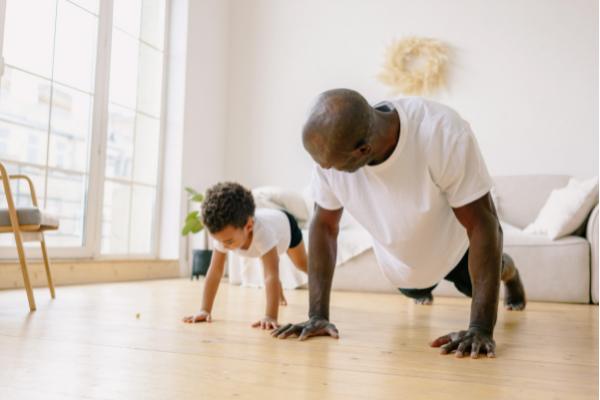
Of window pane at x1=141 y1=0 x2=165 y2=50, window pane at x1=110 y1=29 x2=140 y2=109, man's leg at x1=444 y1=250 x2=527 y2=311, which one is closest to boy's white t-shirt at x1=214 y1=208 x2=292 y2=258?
man's leg at x1=444 y1=250 x2=527 y2=311

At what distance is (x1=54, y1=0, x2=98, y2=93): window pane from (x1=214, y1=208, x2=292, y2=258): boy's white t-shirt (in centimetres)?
216

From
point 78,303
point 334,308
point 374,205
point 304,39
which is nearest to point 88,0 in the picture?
point 304,39

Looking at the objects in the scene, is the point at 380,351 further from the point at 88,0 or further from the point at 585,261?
the point at 88,0

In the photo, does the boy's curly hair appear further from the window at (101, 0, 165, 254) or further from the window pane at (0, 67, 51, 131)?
the window at (101, 0, 165, 254)

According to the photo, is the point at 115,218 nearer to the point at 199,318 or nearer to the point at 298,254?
the point at 298,254

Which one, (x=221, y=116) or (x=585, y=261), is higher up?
(x=221, y=116)

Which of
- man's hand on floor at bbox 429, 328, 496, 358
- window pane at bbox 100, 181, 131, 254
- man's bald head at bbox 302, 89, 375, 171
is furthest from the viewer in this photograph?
window pane at bbox 100, 181, 131, 254

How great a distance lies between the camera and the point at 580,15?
3.81 metres

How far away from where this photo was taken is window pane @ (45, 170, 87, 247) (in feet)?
10.7

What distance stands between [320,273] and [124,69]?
323cm

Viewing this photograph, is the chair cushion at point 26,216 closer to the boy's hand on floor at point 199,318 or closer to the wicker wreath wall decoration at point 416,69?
the boy's hand on floor at point 199,318

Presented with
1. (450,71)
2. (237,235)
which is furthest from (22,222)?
(450,71)

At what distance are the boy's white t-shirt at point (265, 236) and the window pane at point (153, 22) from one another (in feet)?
9.45

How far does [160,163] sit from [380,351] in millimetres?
3520
